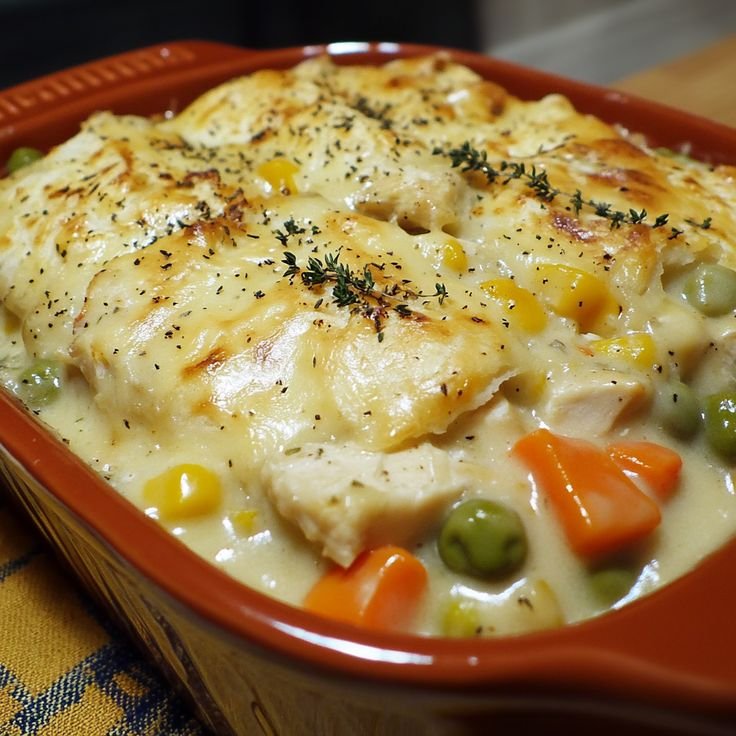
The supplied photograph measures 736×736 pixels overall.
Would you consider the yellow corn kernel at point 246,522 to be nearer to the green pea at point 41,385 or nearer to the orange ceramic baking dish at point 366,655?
the orange ceramic baking dish at point 366,655

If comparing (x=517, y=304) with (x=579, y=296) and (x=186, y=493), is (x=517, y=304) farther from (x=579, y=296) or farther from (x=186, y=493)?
(x=186, y=493)

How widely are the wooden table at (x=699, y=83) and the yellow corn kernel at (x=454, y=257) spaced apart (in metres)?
2.60

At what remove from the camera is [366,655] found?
1.39 meters

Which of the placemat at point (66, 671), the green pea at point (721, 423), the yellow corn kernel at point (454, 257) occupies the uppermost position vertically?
the yellow corn kernel at point (454, 257)

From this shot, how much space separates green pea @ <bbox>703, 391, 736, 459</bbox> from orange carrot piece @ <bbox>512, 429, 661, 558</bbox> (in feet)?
0.94

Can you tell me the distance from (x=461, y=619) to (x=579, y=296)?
0.89m

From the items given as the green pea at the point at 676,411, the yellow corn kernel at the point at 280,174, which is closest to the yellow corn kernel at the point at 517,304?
the green pea at the point at 676,411

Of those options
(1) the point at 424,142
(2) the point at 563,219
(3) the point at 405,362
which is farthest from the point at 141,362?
(1) the point at 424,142

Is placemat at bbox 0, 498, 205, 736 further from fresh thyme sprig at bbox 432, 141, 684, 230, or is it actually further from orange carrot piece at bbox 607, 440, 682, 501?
fresh thyme sprig at bbox 432, 141, 684, 230

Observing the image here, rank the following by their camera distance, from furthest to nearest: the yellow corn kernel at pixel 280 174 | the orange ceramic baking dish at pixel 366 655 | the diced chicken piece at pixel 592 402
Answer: the yellow corn kernel at pixel 280 174, the diced chicken piece at pixel 592 402, the orange ceramic baking dish at pixel 366 655

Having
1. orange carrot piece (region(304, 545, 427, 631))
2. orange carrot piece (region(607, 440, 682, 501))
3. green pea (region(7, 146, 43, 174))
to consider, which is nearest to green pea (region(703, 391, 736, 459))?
orange carrot piece (region(607, 440, 682, 501))

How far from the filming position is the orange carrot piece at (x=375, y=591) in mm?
1646

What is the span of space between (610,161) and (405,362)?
1.22m

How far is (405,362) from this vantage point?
6.33 feet
